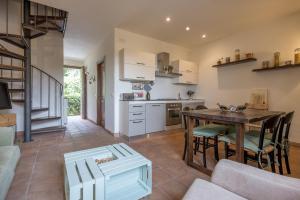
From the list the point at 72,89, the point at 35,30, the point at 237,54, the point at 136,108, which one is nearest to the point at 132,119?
the point at 136,108

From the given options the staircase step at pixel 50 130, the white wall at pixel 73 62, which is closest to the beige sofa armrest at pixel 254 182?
the staircase step at pixel 50 130

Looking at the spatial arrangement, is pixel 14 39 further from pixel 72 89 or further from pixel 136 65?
pixel 72 89

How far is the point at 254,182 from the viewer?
39.6 inches

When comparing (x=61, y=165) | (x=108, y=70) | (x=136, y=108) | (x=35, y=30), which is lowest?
(x=61, y=165)

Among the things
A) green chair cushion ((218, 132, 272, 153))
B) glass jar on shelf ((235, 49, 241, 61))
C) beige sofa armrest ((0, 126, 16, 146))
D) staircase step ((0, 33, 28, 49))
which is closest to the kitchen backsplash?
glass jar on shelf ((235, 49, 241, 61))

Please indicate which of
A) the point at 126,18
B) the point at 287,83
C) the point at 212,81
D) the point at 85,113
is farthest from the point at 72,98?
the point at 287,83

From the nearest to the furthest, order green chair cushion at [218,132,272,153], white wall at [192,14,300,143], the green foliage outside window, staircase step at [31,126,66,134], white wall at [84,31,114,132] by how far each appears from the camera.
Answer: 1. green chair cushion at [218,132,272,153]
2. white wall at [192,14,300,143]
3. staircase step at [31,126,66,134]
4. white wall at [84,31,114,132]
5. the green foliage outside window

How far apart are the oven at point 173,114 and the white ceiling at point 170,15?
192 centimetres

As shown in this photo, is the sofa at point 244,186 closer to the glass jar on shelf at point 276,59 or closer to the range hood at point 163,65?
the glass jar on shelf at point 276,59

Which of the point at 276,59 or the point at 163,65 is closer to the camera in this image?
the point at 276,59

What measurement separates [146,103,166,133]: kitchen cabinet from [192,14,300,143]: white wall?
178cm

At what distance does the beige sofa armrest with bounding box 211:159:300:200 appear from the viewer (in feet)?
3.00

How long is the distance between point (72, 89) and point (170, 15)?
6.79 m

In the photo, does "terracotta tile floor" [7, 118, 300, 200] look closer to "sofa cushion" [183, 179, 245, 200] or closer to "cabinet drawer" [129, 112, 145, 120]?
"cabinet drawer" [129, 112, 145, 120]
